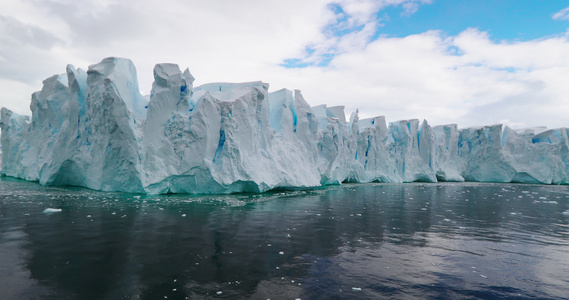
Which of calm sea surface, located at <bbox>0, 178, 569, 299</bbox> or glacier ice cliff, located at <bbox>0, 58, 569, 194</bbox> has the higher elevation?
glacier ice cliff, located at <bbox>0, 58, 569, 194</bbox>

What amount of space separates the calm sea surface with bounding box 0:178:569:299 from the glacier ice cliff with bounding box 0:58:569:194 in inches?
139

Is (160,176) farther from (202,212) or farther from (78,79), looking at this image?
(78,79)

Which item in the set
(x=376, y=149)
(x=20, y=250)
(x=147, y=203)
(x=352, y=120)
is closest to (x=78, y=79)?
(x=147, y=203)

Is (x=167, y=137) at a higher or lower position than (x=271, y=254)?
higher

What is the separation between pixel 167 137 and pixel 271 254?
9.46 m

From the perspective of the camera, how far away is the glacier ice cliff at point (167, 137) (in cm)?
1304

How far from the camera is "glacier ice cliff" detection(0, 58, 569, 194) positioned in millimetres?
13039

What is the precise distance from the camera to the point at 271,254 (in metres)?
5.55

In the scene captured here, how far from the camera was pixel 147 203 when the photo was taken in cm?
1080

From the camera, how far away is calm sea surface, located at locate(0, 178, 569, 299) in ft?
13.5

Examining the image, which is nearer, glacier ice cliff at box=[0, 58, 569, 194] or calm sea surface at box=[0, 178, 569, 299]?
calm sea surface at box=[0, 178, 569, 299]

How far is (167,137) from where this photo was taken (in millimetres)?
13406

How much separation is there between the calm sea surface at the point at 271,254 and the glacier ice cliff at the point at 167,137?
3.54 metres

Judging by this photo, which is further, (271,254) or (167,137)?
(167,137)
